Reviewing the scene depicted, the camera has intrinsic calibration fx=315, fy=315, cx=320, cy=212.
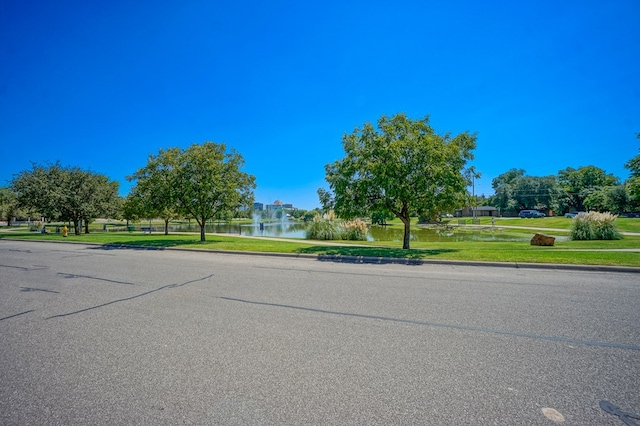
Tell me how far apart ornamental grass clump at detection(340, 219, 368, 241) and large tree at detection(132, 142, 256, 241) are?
855 centimetres

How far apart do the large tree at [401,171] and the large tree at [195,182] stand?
25.3 ft

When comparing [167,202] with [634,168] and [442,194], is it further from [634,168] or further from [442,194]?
[634,168]

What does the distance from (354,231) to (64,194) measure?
27.1 metres

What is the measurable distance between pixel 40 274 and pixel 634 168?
73.4 ft

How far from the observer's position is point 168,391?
2965 millimetres

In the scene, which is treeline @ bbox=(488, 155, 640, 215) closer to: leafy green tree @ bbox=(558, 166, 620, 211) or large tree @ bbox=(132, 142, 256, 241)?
leafy green tree @ bbox=(558, 166, 620, 211)

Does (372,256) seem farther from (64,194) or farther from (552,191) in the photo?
(552,191)

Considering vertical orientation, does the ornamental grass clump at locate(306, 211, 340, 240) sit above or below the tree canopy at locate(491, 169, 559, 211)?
below

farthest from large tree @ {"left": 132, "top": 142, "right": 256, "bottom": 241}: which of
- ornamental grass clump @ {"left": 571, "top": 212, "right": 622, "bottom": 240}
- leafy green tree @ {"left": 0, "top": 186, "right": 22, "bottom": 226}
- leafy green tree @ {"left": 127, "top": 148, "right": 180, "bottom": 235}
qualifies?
leafy green tree @ {"left": 0, "top": 186, "right": 22, "bottom": 226}

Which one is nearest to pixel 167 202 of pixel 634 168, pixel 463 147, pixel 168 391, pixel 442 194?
pixel 442 194

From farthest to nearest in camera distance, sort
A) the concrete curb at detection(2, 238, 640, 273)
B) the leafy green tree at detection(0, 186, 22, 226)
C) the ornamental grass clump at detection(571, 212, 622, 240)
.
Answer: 1. the leafy green tree at detection(0, 186, 22, 226)
2. the ornamental grass clump at detection(571, 212, 622, 240)
3. the concrete curb at detection(2, 238, 640, 273)

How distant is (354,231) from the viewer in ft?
83.6

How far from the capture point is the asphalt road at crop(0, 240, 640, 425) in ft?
8.70

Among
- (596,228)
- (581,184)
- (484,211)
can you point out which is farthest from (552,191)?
(596,228)
